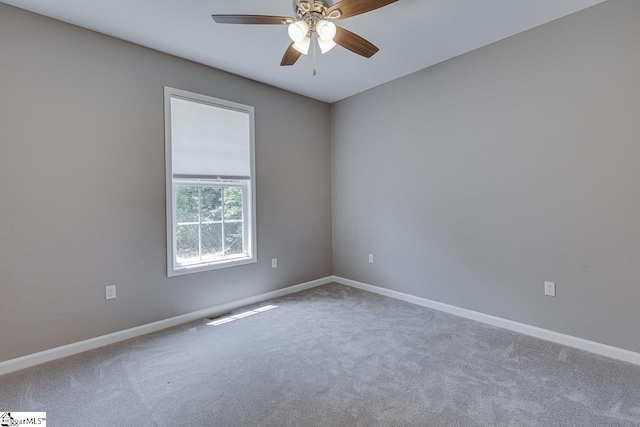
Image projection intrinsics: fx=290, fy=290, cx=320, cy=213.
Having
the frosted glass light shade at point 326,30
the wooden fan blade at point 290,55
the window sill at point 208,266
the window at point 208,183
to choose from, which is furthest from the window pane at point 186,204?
the frosted glass light shade at point 326,30

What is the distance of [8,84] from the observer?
2.17 metres

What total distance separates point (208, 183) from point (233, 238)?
2.31 ft

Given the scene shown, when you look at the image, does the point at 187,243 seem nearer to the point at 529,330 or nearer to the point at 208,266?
the point at 208,266

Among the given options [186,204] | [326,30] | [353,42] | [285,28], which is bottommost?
[186,204]

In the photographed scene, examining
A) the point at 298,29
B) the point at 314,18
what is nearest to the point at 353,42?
the point at 314,18

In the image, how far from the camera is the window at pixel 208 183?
2.97m

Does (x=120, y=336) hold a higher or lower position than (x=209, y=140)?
lower

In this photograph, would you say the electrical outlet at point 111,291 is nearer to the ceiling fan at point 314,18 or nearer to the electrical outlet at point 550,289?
the ceiling fan at point 314,18

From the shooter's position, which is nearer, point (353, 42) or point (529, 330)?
point (353, 42)

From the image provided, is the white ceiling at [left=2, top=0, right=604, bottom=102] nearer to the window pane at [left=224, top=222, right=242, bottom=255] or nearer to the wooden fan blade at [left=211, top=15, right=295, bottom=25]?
the wooden fan blade at [left=211, top=15, right=295, bottom=25]

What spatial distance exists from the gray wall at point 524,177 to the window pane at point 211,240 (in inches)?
78.1

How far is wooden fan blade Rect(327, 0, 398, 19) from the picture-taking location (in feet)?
5.66

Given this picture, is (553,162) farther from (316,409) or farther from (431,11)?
(316,409)

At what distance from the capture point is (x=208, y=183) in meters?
3.21
